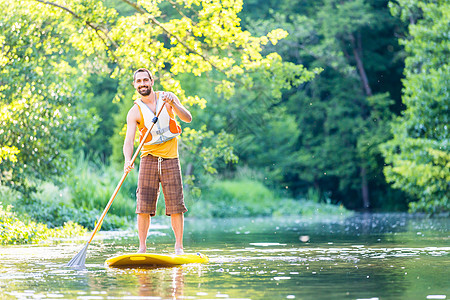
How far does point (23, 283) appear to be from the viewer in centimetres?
669

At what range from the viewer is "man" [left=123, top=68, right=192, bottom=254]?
8664 millimetres

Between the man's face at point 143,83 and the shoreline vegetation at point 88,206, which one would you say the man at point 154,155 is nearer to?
the man's face at point 143,83

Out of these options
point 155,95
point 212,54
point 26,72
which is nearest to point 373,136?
point 212,54

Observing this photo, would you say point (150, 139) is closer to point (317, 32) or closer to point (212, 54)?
point (212, 54)

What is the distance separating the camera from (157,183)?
879 cm

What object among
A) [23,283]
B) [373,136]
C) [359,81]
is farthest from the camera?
[359,81]

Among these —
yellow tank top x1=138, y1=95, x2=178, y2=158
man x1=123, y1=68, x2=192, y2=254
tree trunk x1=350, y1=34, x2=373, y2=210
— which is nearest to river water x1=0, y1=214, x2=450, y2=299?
man x1=123, y1=68, x2=192, y2=254

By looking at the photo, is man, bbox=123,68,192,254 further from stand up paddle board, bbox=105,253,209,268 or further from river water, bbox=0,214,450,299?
river water, bbox=0,214,450,299

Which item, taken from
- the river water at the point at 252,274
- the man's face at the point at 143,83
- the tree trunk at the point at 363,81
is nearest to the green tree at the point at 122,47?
the river water at the point at 252,274

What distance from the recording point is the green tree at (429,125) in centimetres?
2056

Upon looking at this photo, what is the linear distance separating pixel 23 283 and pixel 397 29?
29.8 metres

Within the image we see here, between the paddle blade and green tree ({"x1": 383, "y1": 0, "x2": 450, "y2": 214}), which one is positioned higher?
green tree ({"x1": 383, "y1": 0, "x2": 450, "y2": 214})

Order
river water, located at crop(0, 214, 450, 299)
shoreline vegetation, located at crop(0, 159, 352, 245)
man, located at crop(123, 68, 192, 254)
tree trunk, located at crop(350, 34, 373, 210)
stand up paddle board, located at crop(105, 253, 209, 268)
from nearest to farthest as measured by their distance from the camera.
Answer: river water, located at crop(0, 214, 450, 299) → stand up paddle board, located at crop(105, 253, 209, 268) → man, located at crop(123, 68, 192, 254) → shoreline vegetation, located at crop(0, 159, 352, 245) → tree trunk, located at crop(350, 34, 373, 210)

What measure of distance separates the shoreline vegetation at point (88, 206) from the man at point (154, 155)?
4263 mm
